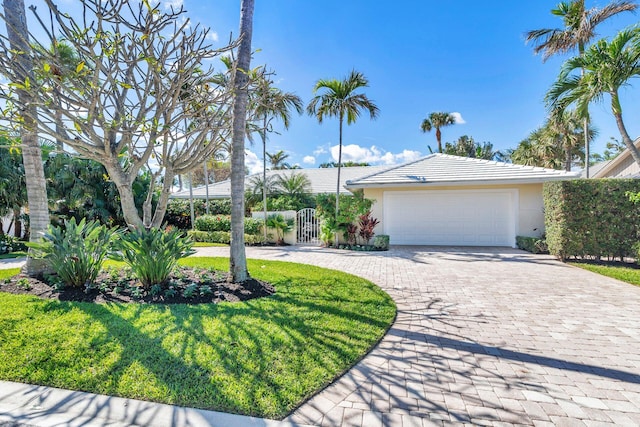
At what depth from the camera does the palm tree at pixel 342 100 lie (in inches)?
477

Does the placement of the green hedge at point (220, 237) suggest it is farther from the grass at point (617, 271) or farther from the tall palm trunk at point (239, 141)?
the grass at point (617, 271)

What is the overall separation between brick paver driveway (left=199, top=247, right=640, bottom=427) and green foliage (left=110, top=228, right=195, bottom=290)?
13.1 ft

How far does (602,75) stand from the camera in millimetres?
7496

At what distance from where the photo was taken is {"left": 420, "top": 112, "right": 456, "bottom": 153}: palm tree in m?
28.3

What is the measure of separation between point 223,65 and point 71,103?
9.02m

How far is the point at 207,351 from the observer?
3.14 m

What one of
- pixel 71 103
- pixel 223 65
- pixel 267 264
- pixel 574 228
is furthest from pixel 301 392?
pixel 223 65

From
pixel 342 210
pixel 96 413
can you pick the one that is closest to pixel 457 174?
pixel 342 210

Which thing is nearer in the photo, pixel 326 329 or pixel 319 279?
pixel 326 329

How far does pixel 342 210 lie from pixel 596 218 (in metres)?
8.37

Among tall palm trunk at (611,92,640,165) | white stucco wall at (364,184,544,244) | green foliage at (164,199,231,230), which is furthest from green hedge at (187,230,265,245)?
tall palm trunk at (611,92,640,165)

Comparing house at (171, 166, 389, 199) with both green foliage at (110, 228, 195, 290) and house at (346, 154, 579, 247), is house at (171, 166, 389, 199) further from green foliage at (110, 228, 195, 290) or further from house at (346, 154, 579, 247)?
green foliage at (110, 228, 195, 290)

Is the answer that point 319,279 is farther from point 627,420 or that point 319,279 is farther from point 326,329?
point 627,420

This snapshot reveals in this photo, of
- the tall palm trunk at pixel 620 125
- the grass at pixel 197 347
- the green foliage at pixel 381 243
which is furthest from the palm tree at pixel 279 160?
the grass at pixel 197 347
